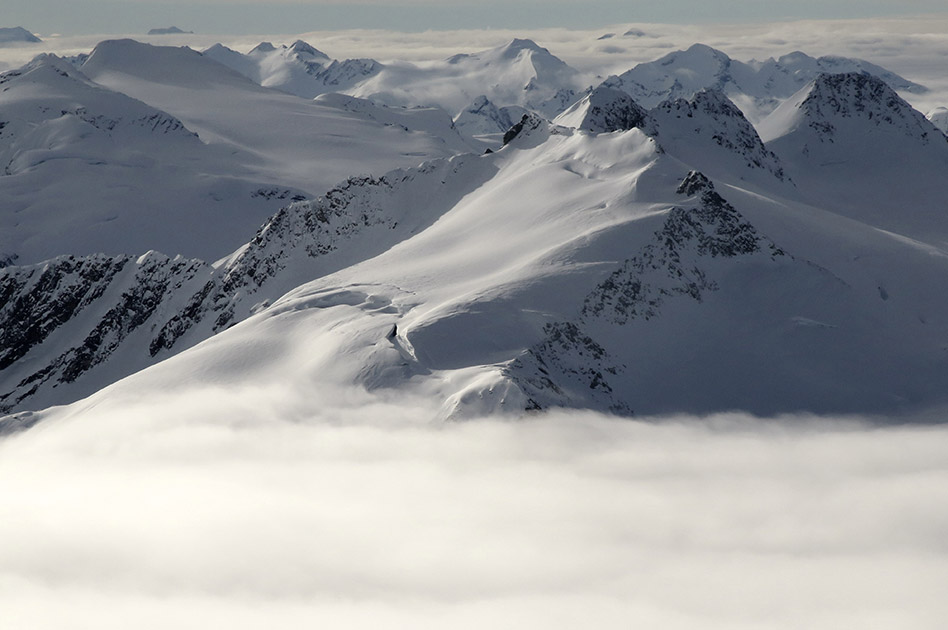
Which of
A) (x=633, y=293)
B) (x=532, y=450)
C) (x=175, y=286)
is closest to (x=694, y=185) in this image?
(x=633, y=293)

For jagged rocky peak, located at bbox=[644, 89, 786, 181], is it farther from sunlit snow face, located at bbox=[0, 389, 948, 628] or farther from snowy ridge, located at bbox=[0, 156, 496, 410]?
sunlit snow face, located at bbox=[0, 389, 948, 628]

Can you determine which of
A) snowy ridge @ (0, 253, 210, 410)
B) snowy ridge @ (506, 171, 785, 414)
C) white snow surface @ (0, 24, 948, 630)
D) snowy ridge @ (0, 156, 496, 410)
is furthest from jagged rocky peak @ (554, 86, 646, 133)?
snowy ridge @ (506, 171, 785, 414)

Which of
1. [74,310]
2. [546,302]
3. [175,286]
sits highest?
[546,302]

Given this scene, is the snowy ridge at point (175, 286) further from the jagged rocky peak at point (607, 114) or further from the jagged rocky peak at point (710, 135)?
the jagged rocky peak at point (710, 135)

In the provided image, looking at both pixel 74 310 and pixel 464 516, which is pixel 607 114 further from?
pixel 464 516

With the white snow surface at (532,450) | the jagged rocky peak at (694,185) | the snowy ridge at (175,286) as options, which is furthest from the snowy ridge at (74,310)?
the jagged rocky peak at (694,185)

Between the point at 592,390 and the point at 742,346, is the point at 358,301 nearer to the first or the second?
the point at 592,390
